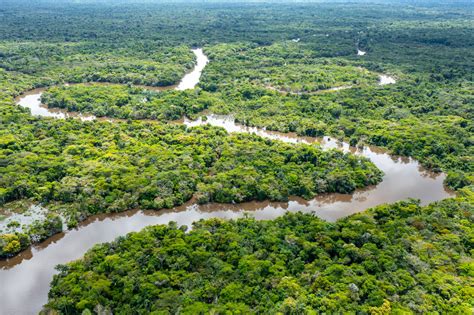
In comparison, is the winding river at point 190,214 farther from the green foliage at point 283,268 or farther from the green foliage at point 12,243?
the green foliage at point 283,268

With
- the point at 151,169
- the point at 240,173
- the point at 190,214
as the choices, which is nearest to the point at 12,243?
the point at 151,169

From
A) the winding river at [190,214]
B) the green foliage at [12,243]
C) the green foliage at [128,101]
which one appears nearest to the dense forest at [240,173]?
the green foliage at [12,243]

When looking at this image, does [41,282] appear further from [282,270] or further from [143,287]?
[282,270]

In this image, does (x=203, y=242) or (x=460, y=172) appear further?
(x=460, y=172)

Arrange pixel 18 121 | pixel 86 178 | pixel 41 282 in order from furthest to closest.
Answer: pixel 18 121, pixel 86 178, pixel 41 282

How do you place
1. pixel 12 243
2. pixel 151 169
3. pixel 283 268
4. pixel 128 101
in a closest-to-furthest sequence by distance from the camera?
1. pixel 283 268
2. pixel 12 243
3. pixel 151 169
4. pixel 128 101

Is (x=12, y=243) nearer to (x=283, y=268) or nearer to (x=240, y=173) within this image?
(x=240, y=173)

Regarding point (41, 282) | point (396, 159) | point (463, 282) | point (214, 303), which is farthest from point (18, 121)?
point (463, 282)
